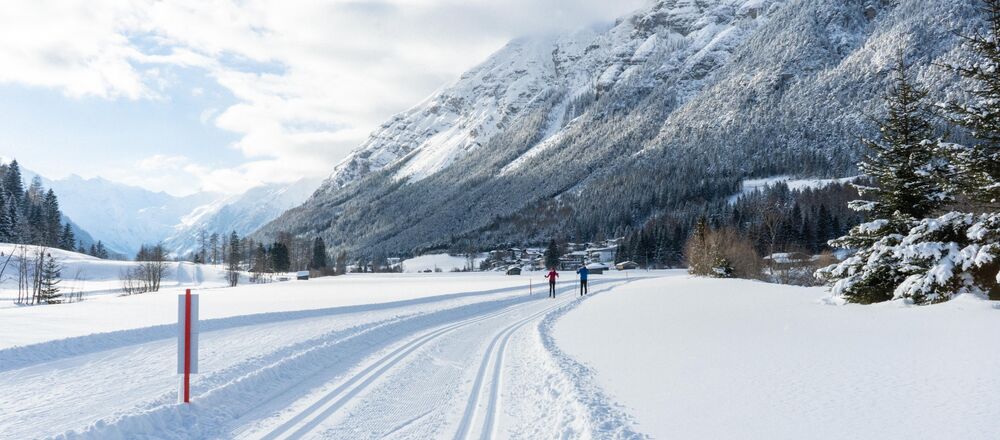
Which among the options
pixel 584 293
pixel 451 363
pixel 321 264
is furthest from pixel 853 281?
pixel 321 264

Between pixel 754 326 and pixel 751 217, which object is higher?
pixel 751 217

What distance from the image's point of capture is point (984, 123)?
12391 millimetres

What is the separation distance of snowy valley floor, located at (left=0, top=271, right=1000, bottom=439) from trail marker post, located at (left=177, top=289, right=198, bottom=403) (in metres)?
0.31

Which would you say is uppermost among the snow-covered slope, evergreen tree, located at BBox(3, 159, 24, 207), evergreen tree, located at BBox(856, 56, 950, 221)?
evergreen tree, located at BBox(3, 159, 24, 207)

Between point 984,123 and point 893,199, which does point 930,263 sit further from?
point 984,123

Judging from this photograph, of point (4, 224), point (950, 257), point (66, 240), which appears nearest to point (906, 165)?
point (950, 257)

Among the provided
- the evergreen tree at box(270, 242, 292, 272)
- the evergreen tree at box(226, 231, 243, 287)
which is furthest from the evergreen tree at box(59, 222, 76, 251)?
the evergreen tree at box(270, 242, 292, 272)

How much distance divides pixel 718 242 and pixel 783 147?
155248mm

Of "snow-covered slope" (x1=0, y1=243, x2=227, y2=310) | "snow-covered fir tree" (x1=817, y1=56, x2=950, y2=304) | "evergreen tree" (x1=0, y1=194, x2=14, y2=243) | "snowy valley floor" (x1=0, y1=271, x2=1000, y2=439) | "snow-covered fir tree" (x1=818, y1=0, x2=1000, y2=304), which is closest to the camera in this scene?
"snowy valley floor" (x1=0, y1=271, x2=1000, y2=439)

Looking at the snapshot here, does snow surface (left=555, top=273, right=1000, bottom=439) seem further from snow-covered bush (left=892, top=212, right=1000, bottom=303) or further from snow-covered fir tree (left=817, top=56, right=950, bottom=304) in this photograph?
snow-covered fir tree (left=817, top=56, right=950, bottom=304)

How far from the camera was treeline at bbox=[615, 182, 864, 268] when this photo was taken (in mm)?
90750

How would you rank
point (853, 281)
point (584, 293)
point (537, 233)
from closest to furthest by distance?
point (853, 281)
point (584, 293)
point (537, 233)

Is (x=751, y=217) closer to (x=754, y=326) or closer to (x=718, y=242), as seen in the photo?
(x=718, y=242)

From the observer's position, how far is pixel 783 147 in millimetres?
183000
